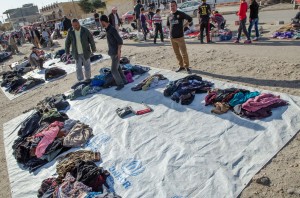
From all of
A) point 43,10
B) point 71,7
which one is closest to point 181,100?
point 71,7

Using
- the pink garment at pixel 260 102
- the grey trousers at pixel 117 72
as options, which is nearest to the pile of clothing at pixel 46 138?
the grey trousers at pixel 117 72

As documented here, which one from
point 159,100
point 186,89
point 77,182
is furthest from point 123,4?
point 77,182

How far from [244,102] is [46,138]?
4.01 m

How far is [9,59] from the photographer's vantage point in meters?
20.9

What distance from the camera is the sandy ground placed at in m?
3.79

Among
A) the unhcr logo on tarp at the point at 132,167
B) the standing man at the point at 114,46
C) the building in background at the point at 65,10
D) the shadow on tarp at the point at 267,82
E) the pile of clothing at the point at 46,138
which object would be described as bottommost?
the unhcr logo on tarp at the point at 132,167

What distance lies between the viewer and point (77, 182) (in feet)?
13.2

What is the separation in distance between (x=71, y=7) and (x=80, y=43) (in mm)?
59922

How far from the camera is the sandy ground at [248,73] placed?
12.4 ft

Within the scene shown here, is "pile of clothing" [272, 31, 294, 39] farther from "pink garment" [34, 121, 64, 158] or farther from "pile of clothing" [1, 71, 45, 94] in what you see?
"pile of clothing" [1, 71, 45, 94]

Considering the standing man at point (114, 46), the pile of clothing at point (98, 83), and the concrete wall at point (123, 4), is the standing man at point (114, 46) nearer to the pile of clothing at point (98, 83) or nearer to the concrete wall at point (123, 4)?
the pile of clothing at point (98, 83)

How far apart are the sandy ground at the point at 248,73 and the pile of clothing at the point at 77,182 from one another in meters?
1.02

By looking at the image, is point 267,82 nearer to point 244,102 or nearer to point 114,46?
point 244,102

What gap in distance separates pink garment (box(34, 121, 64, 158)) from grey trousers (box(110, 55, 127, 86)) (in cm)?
230
